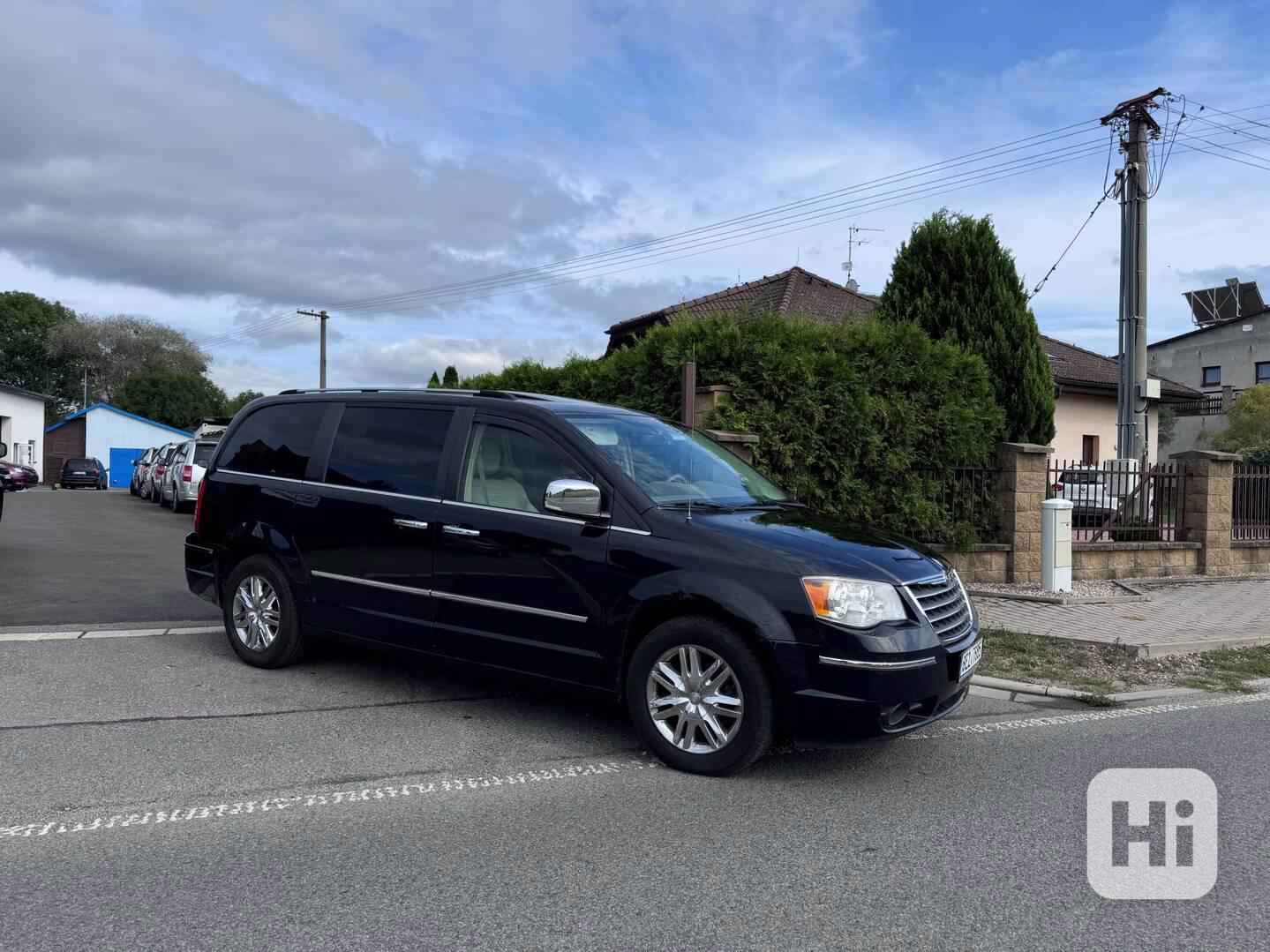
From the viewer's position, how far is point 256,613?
6504 millimetres

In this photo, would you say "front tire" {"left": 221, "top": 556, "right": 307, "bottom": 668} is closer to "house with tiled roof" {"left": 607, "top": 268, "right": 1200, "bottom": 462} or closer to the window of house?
"house with tiled roof" {"left": 607, "top": 268, "right": 1200, "bottom": 462}

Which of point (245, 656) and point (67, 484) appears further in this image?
point (67, 484)

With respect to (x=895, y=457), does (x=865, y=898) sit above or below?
below

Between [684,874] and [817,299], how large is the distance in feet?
77.6

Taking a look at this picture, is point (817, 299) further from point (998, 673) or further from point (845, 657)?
point (845, 657)

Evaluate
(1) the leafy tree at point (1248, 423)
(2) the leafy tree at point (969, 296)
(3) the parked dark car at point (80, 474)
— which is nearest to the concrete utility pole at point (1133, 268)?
(2) the leafy tree at point (969, 296)

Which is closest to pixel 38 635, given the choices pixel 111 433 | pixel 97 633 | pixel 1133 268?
pixel 97 633

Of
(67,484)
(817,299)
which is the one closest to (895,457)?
(817,299)

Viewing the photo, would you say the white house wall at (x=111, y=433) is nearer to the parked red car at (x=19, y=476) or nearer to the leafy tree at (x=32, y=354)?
the parked red car at (x=19, y=476)

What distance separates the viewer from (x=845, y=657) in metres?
4.35

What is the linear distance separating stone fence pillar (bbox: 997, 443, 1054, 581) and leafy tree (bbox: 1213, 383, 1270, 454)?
29.1 meters

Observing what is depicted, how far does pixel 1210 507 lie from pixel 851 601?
1109cm

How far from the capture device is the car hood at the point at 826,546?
4520mm

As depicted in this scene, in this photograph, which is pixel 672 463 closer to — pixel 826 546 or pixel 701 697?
pixel 826 546
